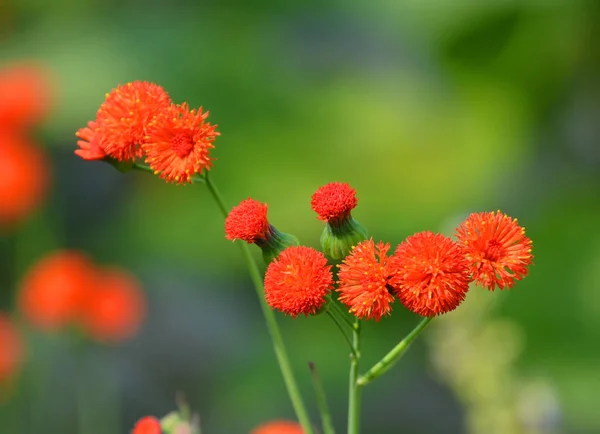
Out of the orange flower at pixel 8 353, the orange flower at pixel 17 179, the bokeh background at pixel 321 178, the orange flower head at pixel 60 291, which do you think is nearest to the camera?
the orange flower head at pixel 60 291

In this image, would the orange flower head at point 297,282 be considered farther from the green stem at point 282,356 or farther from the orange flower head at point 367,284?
the green stem at point 282,356

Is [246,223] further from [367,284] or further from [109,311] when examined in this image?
[109,311]

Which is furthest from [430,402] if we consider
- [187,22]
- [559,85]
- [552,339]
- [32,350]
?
[187,22]

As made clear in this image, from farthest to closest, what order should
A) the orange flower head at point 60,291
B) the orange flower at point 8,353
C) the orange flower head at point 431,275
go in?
the orange flower at point 8,353
the orange flower head at point 60,291
the orange flower head at point 431,275

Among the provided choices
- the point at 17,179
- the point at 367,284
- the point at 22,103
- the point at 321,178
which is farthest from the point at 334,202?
the point at 321,178

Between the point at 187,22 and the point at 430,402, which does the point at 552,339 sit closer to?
the point at 430,402

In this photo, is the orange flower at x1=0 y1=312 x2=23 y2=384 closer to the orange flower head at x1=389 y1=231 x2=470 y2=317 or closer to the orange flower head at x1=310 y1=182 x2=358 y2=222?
the orange flower head at x1=310 y1=182 x2=358 y2=222

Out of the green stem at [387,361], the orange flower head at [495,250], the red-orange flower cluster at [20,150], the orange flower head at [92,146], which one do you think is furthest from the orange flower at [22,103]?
the orange flower head at [495,250]
